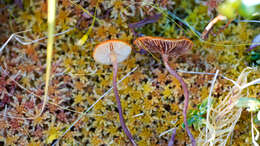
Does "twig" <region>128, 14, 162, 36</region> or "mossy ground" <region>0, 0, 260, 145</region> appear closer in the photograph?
"mossy ground" <region>0, 0, 260, 145</region>

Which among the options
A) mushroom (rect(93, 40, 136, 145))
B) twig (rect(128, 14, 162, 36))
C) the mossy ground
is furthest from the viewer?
twig (rect(128, 14, 162, 36))

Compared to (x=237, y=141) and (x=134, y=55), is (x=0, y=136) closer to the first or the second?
(x=134, y=55)

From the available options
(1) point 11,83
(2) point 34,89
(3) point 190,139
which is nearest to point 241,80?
(3) point 190,139

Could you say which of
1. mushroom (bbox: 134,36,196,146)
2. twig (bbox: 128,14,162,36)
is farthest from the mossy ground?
mushroom (bbox: 134,36,196,146)

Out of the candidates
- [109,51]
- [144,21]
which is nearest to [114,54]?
[109,51]

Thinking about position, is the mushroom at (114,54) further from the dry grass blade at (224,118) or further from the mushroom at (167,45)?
the dry grass blade at (224,118)

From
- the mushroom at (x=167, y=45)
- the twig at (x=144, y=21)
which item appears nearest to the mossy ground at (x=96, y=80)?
the twig at (x=144, y=21)

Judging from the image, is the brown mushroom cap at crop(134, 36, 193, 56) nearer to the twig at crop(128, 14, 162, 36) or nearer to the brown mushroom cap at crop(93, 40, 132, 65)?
the brown mushroom cap at crop(93, 40, 132, 65)
